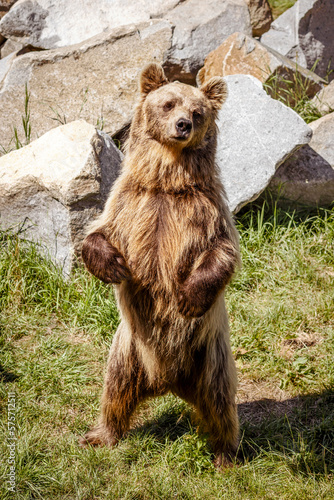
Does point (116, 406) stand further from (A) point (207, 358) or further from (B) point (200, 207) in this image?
(B) point (200, 207)

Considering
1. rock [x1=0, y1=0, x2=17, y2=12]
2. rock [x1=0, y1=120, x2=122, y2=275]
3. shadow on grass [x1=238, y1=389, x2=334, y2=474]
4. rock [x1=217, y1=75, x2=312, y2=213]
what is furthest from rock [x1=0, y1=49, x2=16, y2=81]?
shadow on grass [x1=238, y1=389, x2=334, y2=474]

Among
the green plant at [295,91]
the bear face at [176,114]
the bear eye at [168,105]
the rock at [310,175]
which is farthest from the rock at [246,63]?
the bear eye at [168,105]

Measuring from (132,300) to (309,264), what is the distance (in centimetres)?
259

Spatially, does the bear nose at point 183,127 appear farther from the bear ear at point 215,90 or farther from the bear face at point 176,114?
the bear ear at point 215,90

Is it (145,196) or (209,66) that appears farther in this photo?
(209,66)

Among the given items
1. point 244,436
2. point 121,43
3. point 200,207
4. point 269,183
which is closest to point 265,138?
point 269,183

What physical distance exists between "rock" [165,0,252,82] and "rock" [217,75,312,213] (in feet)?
3.09

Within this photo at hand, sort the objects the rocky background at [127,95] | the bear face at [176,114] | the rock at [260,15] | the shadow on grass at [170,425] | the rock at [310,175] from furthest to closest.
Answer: the rock at [260,15], the rock at [310,175], the rocky background at [127,95], the shadow on grass at [170,425], the bear face at [176,114]

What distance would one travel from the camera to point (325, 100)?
22.0ft

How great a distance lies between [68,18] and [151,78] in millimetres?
4225

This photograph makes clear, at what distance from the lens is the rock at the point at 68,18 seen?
7016mm

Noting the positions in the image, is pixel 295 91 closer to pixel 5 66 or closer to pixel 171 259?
pixel 5 66

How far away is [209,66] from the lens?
6.54 m

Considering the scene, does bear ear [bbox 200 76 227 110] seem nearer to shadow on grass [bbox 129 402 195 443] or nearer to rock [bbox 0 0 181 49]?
shadow on grass [bbox 129 402 195 443]
